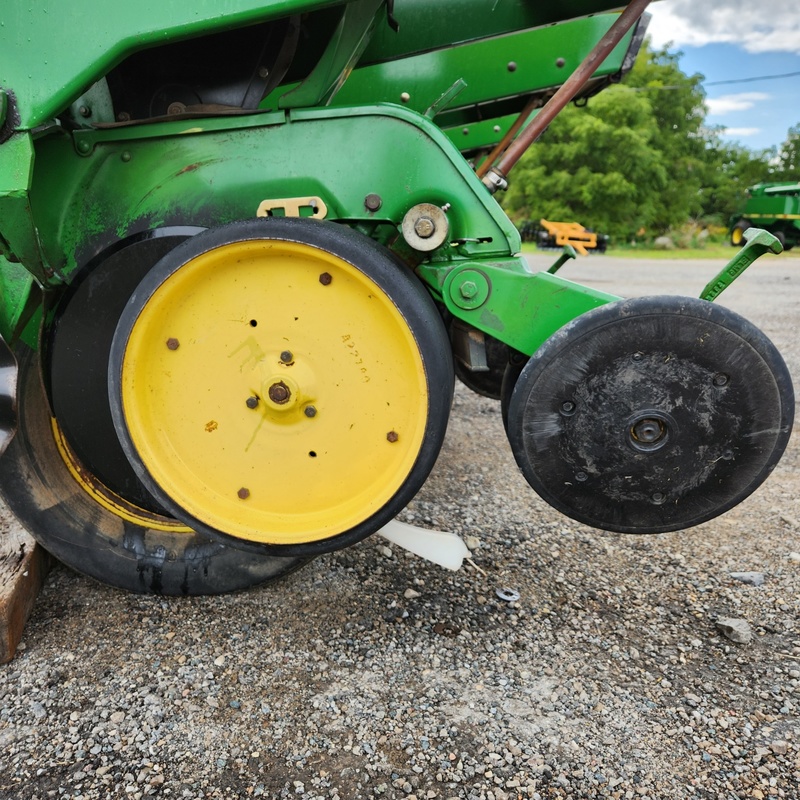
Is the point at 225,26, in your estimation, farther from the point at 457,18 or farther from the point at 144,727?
the point at 144,727

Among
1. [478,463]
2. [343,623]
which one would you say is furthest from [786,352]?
[343,623]

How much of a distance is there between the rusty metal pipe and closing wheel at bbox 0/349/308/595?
51.2 inches

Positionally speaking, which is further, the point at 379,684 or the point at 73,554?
the point at 73,554

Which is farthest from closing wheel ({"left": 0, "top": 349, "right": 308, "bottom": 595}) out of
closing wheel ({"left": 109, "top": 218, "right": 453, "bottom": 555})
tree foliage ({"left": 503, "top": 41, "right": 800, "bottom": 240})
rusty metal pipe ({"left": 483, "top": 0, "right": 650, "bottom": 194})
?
tree foliage ({"left": 503, "top": 41, "right": 800, "bottom": 240})

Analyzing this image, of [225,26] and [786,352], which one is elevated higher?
[225,26]

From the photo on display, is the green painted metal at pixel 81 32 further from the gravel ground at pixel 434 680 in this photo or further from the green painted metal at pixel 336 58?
the gravel ground at pixel 434 680

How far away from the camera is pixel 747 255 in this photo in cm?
181

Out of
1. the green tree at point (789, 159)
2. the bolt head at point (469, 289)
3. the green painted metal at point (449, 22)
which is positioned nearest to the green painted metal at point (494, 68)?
the green painted metal at point (449, 22)

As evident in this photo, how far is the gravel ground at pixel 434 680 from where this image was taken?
66.5 inches

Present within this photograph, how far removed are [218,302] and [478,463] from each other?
2064 mm

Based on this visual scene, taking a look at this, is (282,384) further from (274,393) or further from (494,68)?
(494,68)

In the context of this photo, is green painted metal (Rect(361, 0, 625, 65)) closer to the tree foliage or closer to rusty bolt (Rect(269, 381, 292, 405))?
rusty bolt (Rect(269, 381, 292, 405))

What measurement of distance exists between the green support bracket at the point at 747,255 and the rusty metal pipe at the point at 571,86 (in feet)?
2.01

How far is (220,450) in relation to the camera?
184cm
